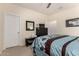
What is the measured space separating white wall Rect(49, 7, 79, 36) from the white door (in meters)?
1.03

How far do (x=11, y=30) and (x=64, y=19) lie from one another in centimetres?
160

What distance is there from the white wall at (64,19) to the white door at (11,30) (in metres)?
1.03

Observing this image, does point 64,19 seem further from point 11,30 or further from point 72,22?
point 11,30

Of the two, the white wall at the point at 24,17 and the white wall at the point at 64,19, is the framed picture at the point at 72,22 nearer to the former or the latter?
the white wall at the point at 64,19

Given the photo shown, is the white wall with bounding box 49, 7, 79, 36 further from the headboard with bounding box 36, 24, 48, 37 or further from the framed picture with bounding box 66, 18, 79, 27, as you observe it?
the headboard with bounding box 36, 24, 48, 37

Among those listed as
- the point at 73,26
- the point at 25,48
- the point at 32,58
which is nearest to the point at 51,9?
the point at 73,26

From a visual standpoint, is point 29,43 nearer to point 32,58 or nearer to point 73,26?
point 73,26

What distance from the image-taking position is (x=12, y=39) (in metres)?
2.66

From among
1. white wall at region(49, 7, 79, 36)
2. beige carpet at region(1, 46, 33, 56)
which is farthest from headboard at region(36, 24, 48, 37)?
beige carpet at region(1, 46, 33, 56)

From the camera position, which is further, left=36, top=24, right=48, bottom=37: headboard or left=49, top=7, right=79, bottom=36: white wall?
left=36, top=24, right=48, bottom=37: headboard

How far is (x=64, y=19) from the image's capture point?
2611 mm

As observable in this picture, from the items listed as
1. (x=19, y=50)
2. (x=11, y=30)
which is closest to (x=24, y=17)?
(x=11, y=30)

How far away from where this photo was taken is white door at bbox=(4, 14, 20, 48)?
2.64m

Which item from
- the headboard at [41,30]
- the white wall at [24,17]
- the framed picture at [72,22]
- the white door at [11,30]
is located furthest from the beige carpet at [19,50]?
the framed picture at [72,22]
